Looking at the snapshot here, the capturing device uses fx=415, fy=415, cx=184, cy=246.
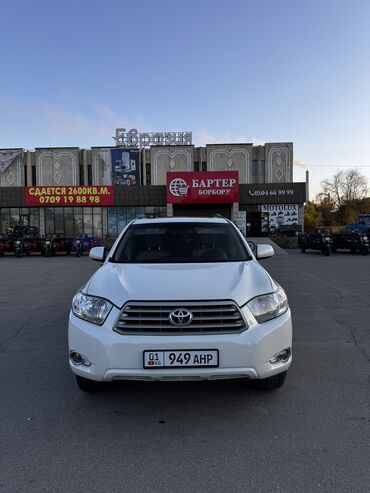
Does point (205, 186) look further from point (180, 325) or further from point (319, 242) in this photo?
point (180, 325)

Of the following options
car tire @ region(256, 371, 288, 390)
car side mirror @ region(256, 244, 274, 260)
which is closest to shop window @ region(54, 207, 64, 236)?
car side mirror @ region(256, 244, 274, 260)

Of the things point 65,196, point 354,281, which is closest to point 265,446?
point 354,281

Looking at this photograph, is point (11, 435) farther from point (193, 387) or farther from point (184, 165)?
A: point (184, 165)

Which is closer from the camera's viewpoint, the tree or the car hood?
the car hood

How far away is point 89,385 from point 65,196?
123ft

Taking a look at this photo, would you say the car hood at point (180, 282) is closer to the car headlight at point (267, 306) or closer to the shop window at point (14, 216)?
the car headlight at point (267, 306)

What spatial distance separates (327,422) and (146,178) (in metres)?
48.6

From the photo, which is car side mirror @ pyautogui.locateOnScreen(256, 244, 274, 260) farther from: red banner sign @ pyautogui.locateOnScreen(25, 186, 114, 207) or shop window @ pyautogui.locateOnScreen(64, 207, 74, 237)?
shop window @ pyautogui.locateOnScreen(64, 207, 74, 237)

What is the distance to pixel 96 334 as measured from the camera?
11.0 ft

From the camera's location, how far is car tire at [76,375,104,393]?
3818 mm

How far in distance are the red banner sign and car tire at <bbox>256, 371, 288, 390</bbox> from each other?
3732 cm

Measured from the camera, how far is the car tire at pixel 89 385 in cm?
382

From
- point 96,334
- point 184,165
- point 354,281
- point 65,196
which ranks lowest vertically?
point 354,281

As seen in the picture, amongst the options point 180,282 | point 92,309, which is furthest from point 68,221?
point 180,282
